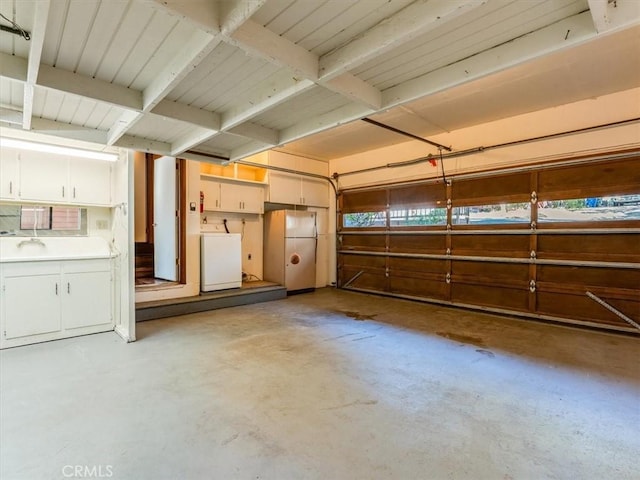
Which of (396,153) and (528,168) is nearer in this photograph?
(528,168)

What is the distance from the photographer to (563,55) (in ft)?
10.0

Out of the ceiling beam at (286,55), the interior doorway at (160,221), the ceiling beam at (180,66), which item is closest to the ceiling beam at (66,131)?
the ceiling beam at (180,66)

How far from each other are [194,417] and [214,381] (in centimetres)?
52

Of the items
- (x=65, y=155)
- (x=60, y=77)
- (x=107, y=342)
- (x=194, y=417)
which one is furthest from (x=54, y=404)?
(x=65, y=155)

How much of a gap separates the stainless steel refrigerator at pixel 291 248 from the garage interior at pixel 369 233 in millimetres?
261

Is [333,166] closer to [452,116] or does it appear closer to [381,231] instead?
[381,231]

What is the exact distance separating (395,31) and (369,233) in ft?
16.7

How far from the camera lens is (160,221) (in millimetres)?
5605

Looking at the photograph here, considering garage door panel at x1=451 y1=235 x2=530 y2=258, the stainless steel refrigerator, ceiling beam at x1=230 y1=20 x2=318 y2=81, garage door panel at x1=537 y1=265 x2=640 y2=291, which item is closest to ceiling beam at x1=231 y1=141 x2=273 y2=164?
ceiling beam at x1=230 y1=20 x2=318 y2=81

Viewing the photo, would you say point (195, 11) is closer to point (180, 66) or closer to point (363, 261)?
point (180, 66)

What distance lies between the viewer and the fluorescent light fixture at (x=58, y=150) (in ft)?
10.8

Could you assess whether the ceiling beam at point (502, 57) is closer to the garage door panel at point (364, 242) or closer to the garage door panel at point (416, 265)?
the garage door panel at point (416, 265)

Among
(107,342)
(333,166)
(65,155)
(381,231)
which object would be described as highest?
(333,166)

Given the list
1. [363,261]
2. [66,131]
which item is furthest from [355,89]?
[363,261]
